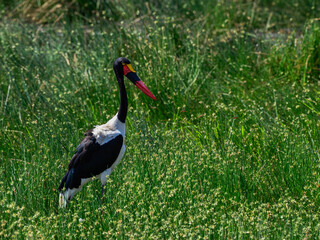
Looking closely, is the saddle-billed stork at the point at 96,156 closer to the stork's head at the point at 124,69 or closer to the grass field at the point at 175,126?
the grass field at the point at 175,126

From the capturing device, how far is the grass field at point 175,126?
3.85 metres

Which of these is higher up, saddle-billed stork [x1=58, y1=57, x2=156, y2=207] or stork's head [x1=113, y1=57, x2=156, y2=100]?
stork's head [x1=113, y1=57, x2=156, y2=100]

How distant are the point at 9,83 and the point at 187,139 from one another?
7.93 ft

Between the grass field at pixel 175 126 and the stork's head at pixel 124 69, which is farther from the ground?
the stork's head at pixel 124 69

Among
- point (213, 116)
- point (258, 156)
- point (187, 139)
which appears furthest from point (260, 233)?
point (213, 116)

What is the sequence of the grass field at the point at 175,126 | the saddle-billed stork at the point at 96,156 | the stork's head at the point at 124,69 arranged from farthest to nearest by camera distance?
the stork's head at the point at 124,69
the saddle-billed stork at the point at 96,156
the grass field at the point at 175,126

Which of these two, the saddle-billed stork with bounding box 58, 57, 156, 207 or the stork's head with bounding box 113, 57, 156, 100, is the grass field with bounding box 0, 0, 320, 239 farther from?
the stork's head with bounding box 113, 57, 156, 100

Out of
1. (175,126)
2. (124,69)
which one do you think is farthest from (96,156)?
(175,126)

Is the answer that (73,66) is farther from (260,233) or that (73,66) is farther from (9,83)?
(260,233)

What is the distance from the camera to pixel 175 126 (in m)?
5.63

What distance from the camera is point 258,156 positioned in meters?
4.84

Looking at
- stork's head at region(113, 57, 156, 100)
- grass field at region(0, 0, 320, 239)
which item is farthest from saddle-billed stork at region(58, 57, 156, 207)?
stork's head at region(113, 57, 156, 100)

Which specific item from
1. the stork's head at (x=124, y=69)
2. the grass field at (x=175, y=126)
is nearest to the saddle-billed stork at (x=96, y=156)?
the grass field at (x=175, y=126)

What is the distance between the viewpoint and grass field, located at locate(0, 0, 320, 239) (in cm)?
385
